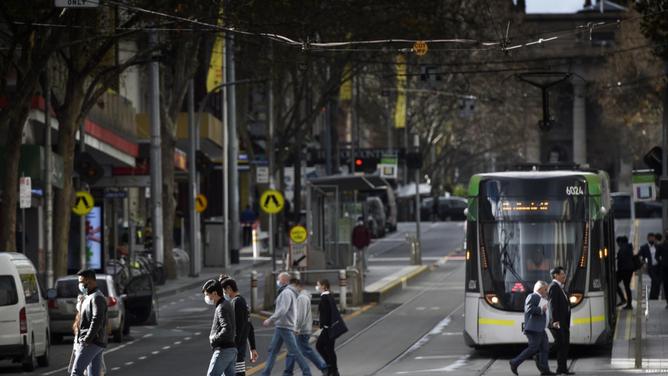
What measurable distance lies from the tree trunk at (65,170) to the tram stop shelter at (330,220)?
9.07m

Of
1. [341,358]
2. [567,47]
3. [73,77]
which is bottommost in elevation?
[341,358]

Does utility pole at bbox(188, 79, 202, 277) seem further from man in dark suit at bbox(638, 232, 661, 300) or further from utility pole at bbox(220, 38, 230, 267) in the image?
man in dark suit at bbox(638, 232, 661, 300)

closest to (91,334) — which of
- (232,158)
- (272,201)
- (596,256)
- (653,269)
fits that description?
(596,256)

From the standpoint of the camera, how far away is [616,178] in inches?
5108

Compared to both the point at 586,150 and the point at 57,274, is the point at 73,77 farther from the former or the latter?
the point at 586,150

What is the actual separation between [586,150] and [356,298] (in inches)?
3579

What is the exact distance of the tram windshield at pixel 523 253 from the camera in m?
30.1

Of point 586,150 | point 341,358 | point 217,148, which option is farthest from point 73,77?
point 586,150

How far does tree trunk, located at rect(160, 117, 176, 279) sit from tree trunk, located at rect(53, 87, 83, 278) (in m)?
13.3

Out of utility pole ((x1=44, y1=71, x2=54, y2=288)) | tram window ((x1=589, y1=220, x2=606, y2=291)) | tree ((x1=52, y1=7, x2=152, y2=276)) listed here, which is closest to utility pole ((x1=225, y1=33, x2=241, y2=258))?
tree ((x1=52, y1=7, x2=152, y2=276))

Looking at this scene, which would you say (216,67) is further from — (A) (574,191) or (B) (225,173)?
(A) (574,191)

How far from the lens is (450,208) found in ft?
342

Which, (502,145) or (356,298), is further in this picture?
(502,145)

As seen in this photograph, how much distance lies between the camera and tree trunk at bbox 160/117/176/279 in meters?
57.1
